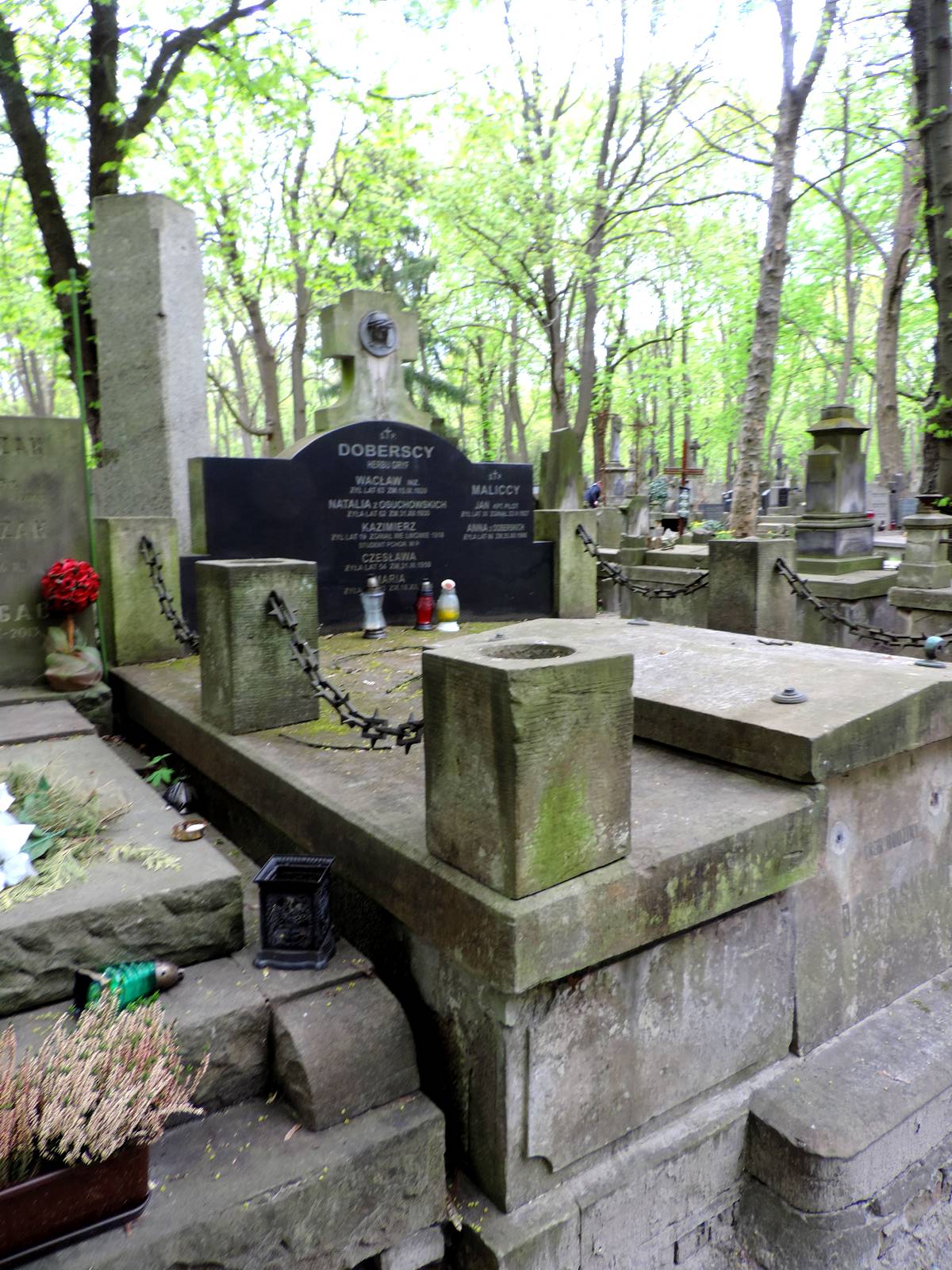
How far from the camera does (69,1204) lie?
1.90 m

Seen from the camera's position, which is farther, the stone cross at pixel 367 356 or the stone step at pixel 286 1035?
the stone cross at pixel 367 356

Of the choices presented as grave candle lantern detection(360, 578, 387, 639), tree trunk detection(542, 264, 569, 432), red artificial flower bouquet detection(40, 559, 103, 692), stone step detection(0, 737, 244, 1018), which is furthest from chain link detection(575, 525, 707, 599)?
tree trunk detection(542, 264, 569, 432)

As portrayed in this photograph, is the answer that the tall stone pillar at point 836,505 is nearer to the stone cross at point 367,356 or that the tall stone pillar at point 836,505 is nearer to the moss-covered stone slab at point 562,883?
the stone cross at point 367,356

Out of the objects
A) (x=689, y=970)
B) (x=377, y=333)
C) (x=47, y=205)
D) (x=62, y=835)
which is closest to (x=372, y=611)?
(x=377, y=333)

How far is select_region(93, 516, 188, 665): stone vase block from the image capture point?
575 centimetres

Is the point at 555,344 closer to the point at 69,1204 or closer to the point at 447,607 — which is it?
the point at 447,607

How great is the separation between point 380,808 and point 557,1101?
109 centimetres

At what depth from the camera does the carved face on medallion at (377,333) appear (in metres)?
7.50

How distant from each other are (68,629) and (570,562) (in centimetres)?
455

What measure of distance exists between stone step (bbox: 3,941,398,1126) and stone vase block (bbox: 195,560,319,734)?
5.34 feet

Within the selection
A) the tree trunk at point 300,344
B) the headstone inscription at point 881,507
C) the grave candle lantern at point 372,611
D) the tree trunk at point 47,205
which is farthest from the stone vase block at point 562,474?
the headstone inscription at point 881,507

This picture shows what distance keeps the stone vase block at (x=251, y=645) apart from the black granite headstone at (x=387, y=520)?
7.63 feet

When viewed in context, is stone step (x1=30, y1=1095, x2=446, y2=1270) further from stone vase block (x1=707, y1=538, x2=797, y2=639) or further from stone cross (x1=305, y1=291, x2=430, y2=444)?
stone cross (x1=305, y1=291, x2=430, y2=444)

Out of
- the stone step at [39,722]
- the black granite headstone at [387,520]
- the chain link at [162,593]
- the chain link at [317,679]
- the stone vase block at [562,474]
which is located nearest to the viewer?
the chain link at [317,679]
